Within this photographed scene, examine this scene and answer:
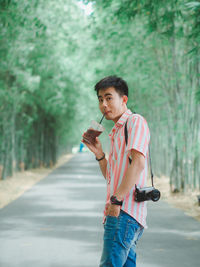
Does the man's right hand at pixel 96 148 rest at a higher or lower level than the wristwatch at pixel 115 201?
higher

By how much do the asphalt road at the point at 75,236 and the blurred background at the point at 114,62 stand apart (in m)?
2.66

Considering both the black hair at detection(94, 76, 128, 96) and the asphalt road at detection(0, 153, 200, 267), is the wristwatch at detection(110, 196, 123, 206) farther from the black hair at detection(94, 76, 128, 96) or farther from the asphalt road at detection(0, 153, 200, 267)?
the asphalt road at detection(0, 153, 200, 267)

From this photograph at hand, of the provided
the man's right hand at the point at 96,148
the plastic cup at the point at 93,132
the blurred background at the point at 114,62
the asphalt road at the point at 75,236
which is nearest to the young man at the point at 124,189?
the plastic cup at the point at 93,132

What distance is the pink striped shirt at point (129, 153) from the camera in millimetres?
3127

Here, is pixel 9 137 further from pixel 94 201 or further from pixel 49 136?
pixel 49 136

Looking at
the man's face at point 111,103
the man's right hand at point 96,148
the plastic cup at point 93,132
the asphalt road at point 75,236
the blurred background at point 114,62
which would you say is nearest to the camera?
the man's face at point 111,103

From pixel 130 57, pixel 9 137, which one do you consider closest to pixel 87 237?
pixel 130 57

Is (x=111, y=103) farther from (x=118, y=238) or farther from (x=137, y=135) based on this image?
(x=118, y=238)

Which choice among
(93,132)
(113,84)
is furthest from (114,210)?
(113,84)

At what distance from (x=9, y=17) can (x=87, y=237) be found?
20.1 feet

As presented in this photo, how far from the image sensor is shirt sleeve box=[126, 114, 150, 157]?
3098 mm

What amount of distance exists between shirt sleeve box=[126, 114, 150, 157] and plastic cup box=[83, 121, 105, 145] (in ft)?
1.25

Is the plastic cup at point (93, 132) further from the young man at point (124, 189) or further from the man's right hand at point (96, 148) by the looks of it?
the young man at point (124, 189)

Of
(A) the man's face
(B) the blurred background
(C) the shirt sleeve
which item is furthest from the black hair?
(B) the blurred background
